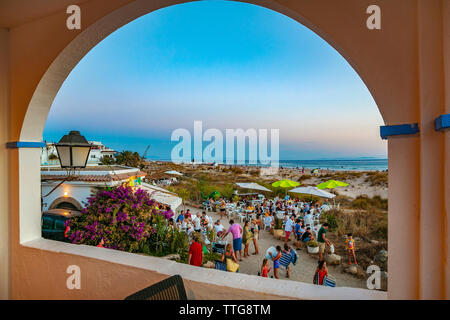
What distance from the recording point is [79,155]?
209 centimetres

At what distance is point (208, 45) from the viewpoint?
14.5 metres

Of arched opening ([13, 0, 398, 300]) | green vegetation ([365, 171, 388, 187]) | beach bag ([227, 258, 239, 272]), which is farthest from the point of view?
green vegetation ([365, 171, 388, 187])

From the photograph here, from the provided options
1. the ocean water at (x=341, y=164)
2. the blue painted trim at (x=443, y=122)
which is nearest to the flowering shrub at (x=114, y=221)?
the blue painted trim at (x=443, y=122)

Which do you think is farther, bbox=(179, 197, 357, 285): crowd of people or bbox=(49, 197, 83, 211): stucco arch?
bbox=(49, 197, 83, 211): stucco arch

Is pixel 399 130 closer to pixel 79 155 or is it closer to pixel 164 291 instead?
pixel 164 291

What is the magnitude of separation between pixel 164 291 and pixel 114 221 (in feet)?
5.66

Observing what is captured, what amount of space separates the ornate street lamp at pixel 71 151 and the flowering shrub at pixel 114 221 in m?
0.74

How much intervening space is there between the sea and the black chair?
21004mm

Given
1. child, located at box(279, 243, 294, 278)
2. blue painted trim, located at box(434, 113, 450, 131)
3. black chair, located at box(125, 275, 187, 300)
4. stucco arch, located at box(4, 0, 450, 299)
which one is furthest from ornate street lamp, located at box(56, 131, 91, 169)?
child, located at box(279, 243, 294, 278)

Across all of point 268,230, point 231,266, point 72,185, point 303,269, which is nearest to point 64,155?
point 231,266

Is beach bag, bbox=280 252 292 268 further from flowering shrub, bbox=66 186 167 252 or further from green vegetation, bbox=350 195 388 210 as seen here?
green vegetation, bbox=350 195 388 210

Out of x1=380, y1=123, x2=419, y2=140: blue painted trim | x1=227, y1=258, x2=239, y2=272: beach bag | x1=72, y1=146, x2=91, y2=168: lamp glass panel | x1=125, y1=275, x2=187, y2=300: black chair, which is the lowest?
x1=227, y1=258, x2=239, y2=272: beach bag

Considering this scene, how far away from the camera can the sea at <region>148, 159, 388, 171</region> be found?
21425 mm
